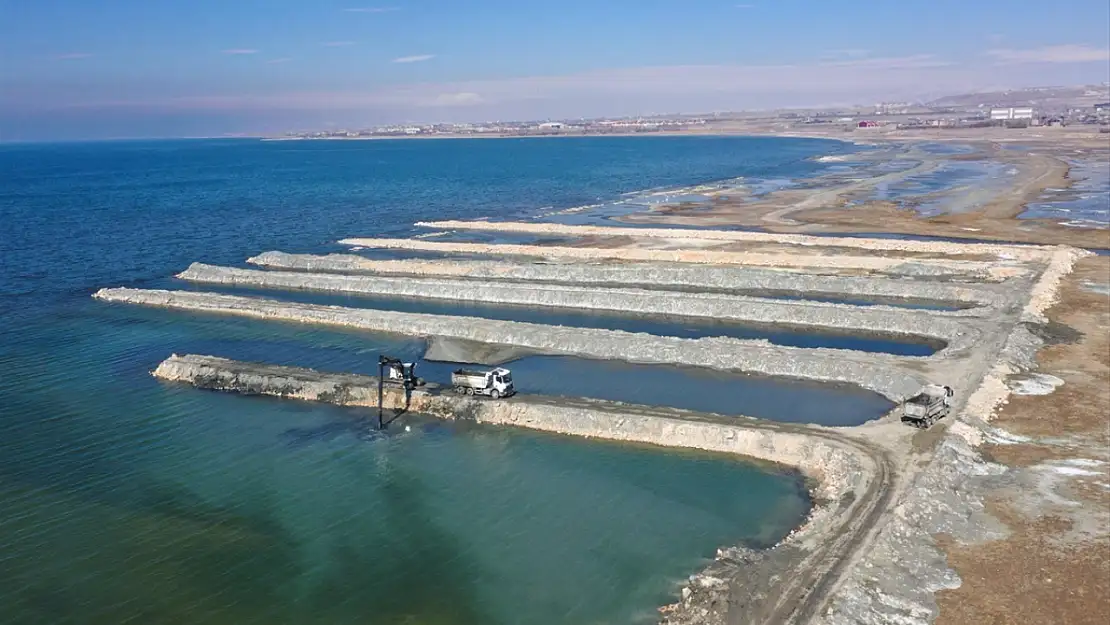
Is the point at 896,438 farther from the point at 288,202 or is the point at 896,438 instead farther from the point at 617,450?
the point at 288,202

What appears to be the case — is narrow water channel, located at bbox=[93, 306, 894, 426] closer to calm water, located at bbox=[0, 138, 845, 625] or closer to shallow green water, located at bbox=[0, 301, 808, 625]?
calm water, located at bbox=[0, 138, 845, 625]

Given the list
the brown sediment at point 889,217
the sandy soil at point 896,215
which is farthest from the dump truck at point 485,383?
the sandy soil at point 896,215

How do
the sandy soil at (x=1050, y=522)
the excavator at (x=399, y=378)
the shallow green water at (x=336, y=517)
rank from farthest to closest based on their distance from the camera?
the excavator at (x=399, y=378) → the shallow green water at (x=336, y=517) → the sandy soil at (x=1050, y=522)

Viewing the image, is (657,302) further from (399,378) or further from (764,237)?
(764,237)

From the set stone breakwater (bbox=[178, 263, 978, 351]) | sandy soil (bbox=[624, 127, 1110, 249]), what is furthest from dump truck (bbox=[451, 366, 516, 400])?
sandy soil (bbox=[624, 127, 1110, 249])

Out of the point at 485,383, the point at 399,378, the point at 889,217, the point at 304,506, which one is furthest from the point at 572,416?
the point at 889,217

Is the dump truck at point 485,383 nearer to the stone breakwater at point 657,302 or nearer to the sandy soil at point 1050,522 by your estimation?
the stone breakwater at point 657,302
